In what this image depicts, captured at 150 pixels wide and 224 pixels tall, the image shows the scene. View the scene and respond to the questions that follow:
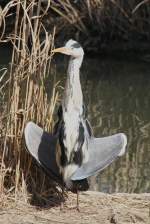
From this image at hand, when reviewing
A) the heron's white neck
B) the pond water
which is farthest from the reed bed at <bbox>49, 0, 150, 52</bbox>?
the heron's white neck

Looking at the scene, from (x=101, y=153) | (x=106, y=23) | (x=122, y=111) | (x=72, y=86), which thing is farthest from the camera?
(x=106, y=23)

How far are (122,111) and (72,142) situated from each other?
4864mm

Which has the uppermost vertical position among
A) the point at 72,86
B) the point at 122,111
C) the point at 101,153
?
the point at 72,86

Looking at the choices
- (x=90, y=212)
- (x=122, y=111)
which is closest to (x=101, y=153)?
(x=90, y=212)

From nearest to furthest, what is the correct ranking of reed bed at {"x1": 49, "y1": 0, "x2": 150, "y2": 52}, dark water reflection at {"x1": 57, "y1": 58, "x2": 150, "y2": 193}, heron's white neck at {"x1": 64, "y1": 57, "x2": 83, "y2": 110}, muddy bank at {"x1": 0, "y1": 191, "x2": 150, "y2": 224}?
muddy bank at {"x1": 0, "y1": 191, "x2": 150, "y2": 224}, heron's white neck at {"x1": 64, "y1": 57, "x2": 83, "y2": 110}, dark water reflection at {"x1": 57, "y1": 58, "x2": 150, "y2": 193}, reed bed at {"x1": 49, "y1": 0, "x2": 150, "y2": 52}

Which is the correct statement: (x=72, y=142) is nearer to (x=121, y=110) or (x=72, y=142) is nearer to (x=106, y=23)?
(x=121, y=110)

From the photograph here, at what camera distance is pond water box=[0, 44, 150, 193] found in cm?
630

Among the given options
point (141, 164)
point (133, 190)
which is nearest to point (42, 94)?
point (133, 190)

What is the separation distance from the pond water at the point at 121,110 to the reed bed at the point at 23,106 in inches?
54.9

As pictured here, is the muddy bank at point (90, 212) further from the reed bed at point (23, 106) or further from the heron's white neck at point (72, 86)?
the heron's white neck at point (72, 86)

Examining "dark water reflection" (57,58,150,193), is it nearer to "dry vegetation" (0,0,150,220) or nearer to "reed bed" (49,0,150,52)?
"reed bed" (49,0,150,52)

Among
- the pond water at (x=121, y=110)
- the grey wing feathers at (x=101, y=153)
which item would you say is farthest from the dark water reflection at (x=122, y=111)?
the grey wing feathers at (x=101, y=153)

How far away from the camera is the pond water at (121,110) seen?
6.30 metres

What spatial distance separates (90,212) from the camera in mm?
4480
